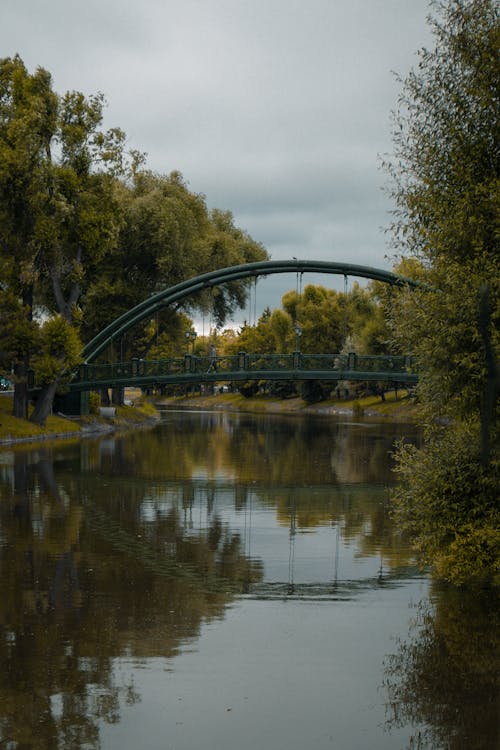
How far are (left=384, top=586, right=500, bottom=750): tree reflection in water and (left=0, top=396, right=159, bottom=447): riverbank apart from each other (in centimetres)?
3792

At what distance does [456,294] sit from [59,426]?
45023 mm

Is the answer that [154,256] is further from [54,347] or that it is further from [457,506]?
[457,506]

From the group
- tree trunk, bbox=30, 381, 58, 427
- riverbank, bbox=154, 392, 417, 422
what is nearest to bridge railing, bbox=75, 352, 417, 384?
tree trunk, bbox=30, 381, 58, 427

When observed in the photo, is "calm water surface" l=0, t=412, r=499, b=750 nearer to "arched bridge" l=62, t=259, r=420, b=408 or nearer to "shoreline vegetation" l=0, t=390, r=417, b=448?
"shoreline vegetation" l=0, t=390, r=417, b=448

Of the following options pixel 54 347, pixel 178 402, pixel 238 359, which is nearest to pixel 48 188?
pixel 54 347

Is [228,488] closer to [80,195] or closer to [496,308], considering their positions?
[496,308]

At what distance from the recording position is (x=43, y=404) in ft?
185

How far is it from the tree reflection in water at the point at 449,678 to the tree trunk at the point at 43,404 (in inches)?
1640

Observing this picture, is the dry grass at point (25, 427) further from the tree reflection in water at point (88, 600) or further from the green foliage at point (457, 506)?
the green foliage at point (457, 506)

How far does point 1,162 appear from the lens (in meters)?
49.3

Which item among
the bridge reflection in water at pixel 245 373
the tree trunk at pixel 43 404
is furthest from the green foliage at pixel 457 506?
the tree trunk at pixel 43 404

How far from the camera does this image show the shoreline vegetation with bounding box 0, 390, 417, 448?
54.1 meters

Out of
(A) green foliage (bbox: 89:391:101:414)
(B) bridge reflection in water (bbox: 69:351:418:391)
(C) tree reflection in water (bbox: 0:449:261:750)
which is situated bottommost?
(C) tree reflection in water (bbox: 0:449:261:750)

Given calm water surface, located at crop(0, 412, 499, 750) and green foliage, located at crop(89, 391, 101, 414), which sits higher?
green foliage, located at crop(89, 391, 101, 414)
